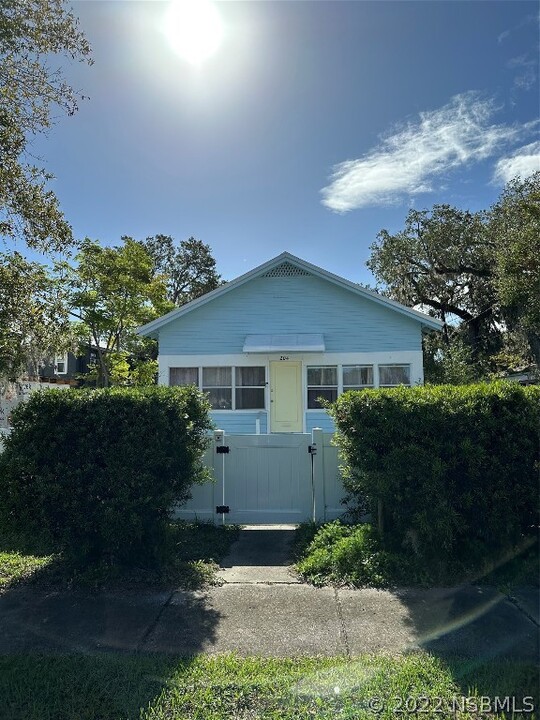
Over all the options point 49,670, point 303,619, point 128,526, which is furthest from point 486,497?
point 49,670

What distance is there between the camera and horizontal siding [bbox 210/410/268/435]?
13.7m

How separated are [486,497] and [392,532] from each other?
115 centimetres

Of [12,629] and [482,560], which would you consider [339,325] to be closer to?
[482,560]

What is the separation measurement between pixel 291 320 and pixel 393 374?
3269 millimetres

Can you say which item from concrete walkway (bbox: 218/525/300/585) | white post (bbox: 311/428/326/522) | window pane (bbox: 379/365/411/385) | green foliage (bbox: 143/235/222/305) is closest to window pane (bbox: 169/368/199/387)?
window pane (bbox: 379/365/411/385)

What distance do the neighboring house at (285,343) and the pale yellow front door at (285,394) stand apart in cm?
3

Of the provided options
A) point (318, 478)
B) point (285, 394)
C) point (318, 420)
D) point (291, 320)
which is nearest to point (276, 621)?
point (318, 478)

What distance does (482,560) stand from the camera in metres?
5.09

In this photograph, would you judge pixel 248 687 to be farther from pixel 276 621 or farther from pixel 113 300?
pixel 113 300

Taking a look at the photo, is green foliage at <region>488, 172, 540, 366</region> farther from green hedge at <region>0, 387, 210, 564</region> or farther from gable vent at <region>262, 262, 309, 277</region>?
green hedge at <region>0, 387, 210, 564</region>

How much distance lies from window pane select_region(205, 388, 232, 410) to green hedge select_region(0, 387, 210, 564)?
8629 mm

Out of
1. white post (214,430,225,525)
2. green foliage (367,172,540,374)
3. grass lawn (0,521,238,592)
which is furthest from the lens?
green foliage (367,172,540,374)

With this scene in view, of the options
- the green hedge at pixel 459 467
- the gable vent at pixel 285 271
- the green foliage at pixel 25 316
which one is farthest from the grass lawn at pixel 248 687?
the gable vent at pixel 285 271

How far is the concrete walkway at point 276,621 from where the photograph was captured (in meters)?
3.63
